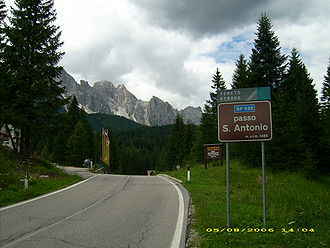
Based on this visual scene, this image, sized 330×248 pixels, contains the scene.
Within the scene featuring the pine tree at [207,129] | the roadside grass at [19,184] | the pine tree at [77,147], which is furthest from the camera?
the pine tree at [77,147]

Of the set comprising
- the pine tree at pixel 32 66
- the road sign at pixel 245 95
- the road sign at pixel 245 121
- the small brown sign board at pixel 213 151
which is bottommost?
the small brown sign board at pixel 213 151

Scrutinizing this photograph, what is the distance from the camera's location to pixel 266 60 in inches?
1210

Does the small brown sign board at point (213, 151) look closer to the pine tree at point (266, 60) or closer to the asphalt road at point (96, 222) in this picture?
the pine tree at point (266, 60)

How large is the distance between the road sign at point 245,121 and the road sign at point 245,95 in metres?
0.10

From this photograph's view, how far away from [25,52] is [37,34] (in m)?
1.81

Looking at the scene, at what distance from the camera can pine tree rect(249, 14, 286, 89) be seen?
30.3m

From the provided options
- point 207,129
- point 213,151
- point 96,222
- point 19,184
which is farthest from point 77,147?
point 96,222

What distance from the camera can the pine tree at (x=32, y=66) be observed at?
2031 centimetres

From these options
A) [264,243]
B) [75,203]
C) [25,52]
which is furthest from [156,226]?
[25,52]

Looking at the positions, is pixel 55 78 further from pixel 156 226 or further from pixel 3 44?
pixel 156 226

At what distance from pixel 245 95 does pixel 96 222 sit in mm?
5026

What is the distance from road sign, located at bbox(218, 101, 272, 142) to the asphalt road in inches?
102

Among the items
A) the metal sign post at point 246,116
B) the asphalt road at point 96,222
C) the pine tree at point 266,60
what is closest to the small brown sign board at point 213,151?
the pine tree at point 266,60

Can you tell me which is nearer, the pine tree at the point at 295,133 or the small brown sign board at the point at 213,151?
the pine tree at the point at 295,133
